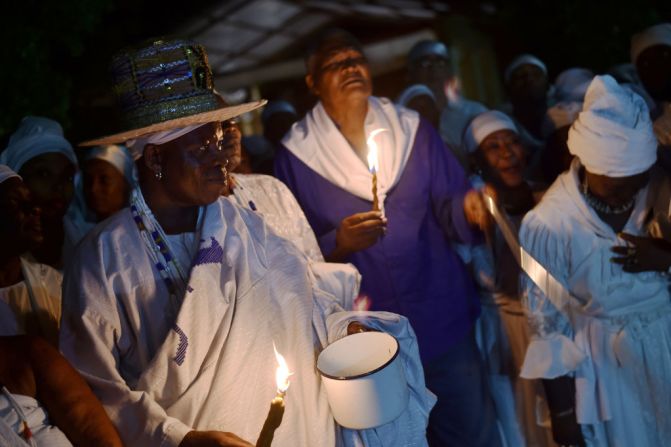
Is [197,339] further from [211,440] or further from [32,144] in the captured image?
[32,144]

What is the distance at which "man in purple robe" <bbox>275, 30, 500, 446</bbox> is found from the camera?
12.7 ft

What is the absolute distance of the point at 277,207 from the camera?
336cm

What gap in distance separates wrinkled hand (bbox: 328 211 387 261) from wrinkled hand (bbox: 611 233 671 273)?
57.6 inches

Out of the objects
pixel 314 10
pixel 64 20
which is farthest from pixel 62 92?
pixel 314 10

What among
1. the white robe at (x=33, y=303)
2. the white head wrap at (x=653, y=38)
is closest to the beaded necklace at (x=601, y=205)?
the white head wrap at (x=653, y=38)

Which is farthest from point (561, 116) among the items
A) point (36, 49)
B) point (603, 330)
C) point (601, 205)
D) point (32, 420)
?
point (36, 49)

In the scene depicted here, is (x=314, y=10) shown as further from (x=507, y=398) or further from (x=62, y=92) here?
(x=507, y=398)

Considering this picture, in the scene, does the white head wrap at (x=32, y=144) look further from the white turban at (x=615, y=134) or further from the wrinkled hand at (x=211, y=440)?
the white turban at (x=615, y=134)

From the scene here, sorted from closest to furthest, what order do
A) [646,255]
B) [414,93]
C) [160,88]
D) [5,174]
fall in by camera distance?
[160,88] < [5,174] < [646,255] < [414,93]

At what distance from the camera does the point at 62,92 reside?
6570 millimetres

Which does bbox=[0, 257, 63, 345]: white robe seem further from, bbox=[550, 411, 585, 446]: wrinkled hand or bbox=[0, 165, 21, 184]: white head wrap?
bbox=[550, 411, 585, 446]: wrinkled hand

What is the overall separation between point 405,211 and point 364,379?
174cm

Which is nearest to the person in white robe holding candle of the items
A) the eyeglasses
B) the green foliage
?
the eyeglasses

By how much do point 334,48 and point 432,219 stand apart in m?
1.24
